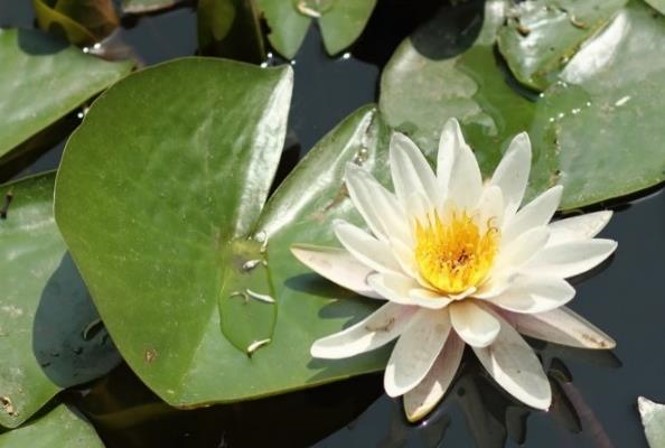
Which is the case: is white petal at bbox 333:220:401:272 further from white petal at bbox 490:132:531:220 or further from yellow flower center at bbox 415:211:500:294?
white petal at bbox 490:132:531:220

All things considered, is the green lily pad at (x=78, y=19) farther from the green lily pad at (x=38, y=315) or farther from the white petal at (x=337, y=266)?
the white petal at (x=337, y=266)

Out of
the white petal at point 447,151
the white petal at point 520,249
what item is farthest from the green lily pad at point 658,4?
the white petal at point 520,249

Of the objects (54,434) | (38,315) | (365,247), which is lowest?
(54,434)

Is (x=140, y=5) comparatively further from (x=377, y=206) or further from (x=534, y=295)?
(x=534, y=295)

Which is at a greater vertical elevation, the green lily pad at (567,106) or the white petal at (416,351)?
the green lily pad at (567,106)

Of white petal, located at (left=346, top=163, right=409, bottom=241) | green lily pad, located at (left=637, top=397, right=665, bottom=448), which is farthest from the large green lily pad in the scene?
green lily pad, located at (left=637, top=397, right=665, bottom=448)

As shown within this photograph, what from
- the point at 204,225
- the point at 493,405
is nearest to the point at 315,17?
the point at 204,225
